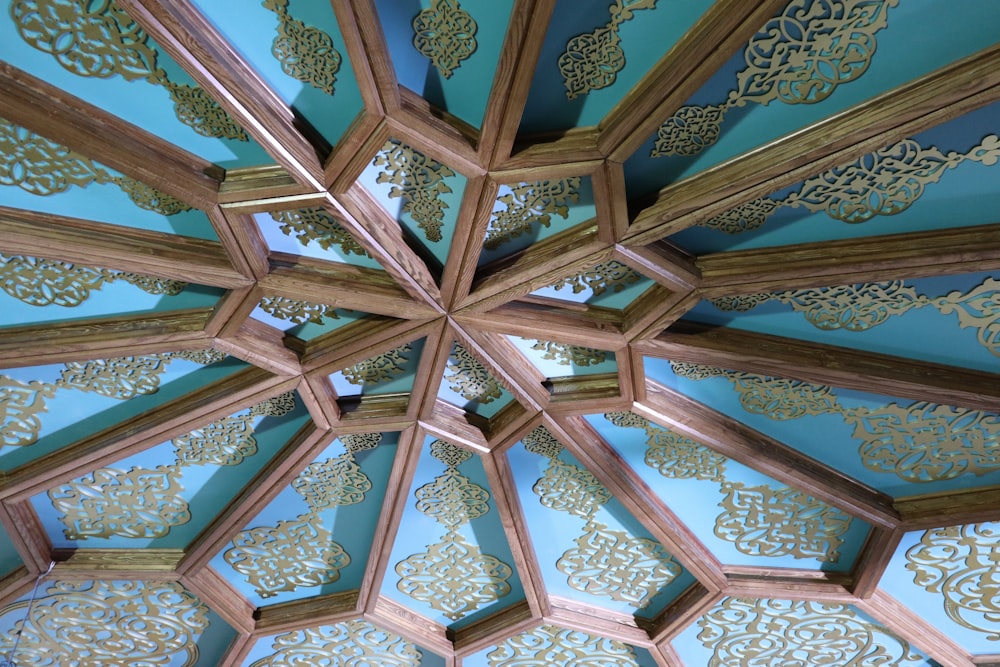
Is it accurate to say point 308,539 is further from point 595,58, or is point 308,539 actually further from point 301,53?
point 595,58

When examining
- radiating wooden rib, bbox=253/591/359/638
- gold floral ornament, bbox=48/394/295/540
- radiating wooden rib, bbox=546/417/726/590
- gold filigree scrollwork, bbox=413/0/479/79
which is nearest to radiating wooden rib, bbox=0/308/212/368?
gold floral ornament, bbox=48/394/295/540

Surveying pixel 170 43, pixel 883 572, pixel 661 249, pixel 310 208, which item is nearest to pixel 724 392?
pixel 661 249

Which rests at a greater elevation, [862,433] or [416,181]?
[416,181]

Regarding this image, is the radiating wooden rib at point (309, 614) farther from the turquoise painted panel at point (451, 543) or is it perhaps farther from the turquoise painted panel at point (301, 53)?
the turquoise painted panel at point (301, 53)

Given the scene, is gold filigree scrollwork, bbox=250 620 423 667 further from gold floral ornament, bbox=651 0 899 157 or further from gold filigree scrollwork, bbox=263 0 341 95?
gold floral ornament, bbox=651 0 899 157

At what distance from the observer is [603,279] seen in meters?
4.66

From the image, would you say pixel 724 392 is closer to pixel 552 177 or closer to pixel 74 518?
pixel 552 177

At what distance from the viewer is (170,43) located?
3.58 m

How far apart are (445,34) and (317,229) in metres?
1.16

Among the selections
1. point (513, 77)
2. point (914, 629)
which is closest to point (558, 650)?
point (914, 629)

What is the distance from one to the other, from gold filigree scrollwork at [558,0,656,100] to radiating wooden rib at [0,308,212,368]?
2.06 metres

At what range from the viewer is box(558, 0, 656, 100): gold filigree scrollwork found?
372cm

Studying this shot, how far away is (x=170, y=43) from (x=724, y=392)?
9.78 feet

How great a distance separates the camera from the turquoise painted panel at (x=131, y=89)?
3701mm
